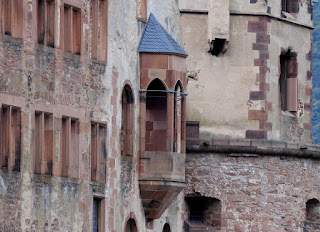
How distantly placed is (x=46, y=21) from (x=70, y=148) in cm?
338

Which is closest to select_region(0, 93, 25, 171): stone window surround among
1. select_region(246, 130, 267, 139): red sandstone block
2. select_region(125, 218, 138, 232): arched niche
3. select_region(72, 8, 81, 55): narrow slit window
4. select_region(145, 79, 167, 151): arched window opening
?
select_region(72, 8, 81, 55): narrow slit window

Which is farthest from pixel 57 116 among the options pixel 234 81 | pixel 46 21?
pixel 234 81

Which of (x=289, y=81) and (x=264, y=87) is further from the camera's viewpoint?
(x=289, y=81)

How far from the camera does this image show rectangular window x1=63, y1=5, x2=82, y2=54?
44.5 m

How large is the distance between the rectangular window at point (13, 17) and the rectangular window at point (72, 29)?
268 centimetres

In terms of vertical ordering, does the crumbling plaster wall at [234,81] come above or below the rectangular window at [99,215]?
above

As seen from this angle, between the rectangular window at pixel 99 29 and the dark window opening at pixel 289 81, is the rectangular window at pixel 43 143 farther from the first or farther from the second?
the dark window opening at pixel 289 81

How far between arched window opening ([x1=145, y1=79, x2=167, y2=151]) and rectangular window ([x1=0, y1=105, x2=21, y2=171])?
887cm

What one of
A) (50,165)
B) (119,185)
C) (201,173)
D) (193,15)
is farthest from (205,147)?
(50,165)

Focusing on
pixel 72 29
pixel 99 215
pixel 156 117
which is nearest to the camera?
pixel 72 29

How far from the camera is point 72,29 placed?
44.9 metres

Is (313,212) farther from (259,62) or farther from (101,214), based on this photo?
(101,214)

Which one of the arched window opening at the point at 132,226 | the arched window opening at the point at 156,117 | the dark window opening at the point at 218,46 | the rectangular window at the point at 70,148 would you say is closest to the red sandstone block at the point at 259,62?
the dark window opening at the point at 218,46

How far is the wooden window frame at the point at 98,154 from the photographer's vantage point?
46094 millimetres
